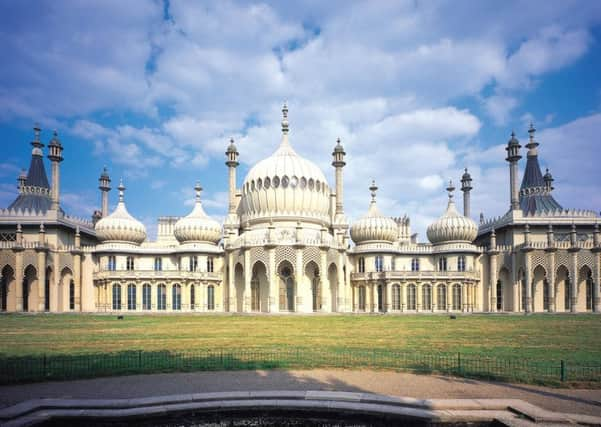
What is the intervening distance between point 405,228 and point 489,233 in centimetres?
1508

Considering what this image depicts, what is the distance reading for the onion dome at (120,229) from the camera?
57.8m

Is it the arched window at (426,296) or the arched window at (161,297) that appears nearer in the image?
the arched window at (161,297)

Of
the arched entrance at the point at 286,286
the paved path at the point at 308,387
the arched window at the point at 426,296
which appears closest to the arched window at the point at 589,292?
the arched window at the point at 426,296

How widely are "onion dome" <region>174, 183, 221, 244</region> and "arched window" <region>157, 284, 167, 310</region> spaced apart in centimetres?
636

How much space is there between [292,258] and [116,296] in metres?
21.0

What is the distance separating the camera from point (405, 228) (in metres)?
74.4

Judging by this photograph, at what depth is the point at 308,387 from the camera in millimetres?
13695

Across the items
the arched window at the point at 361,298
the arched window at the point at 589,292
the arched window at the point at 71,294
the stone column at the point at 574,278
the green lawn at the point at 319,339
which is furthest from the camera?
the arched window at the point at 361,298

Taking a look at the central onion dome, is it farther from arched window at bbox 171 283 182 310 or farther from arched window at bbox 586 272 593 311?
arched window at bbox 586 272 593 311

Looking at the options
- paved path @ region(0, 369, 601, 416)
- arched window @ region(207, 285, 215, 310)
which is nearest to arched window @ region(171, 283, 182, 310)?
arched window @ region(207, 285, 215, 310)

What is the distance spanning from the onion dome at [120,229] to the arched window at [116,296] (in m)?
5.93

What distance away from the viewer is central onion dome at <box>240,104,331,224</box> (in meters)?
56.2

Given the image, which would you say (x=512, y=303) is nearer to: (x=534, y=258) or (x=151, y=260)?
(x=534, y=258)

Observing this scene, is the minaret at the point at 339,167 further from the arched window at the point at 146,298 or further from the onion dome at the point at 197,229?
the arched window at the point at 146,298
